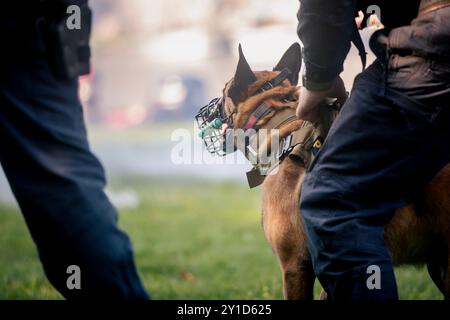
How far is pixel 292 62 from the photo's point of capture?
10.1 ft

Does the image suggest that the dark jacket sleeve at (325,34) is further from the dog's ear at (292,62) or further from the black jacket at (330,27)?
the dog's ear at (292,62)

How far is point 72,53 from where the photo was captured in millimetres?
2125

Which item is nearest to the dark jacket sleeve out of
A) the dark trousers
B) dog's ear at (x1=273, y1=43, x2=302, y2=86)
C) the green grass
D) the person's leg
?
the person's leg

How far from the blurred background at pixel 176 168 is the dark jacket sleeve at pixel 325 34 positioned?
22.2 inches

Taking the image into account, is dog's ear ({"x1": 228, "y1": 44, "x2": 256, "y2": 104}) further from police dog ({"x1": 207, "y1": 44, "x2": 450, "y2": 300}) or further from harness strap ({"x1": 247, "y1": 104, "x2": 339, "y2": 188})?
harness strap ({"x1": 247, "y1": 104, "x2": 339, "y2": 188})

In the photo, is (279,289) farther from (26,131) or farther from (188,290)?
(26,131)

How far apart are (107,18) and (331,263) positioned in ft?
100

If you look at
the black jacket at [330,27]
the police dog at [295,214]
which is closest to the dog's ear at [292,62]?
the police dog at [295,214]

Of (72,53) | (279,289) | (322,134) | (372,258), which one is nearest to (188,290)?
(279,289)

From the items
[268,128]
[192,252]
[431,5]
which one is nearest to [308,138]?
[268,128]

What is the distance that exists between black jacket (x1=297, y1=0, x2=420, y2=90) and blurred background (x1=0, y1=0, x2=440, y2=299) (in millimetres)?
531

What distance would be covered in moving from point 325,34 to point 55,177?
0.96 metres

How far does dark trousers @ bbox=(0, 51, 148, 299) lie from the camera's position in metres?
2.08

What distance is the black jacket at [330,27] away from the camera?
221cm
